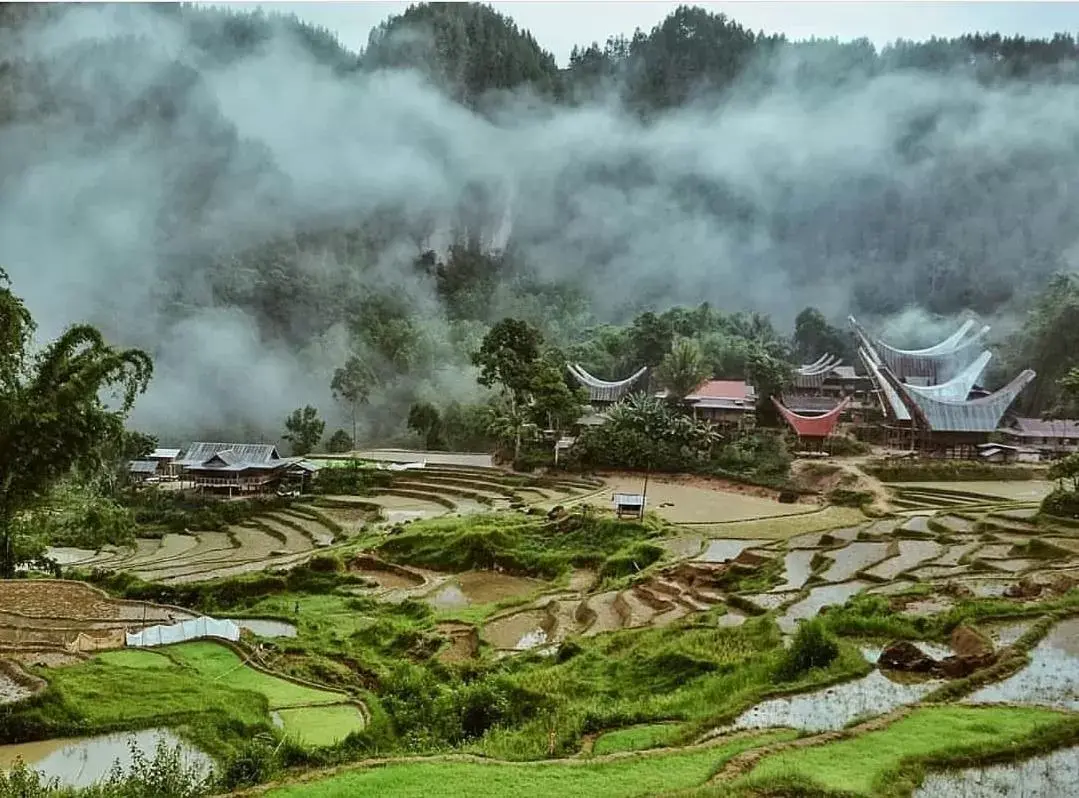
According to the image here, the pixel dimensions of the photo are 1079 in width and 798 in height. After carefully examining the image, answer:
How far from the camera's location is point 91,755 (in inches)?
320

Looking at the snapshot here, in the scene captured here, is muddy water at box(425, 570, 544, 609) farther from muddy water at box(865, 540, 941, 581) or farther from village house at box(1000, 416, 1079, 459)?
village house at box(1000, 416, 1079, 459)

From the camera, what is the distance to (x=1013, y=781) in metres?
6.20

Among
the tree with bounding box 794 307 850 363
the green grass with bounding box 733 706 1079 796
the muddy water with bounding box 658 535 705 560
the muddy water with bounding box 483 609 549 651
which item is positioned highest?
the tree with bounding box 794 307 850 363

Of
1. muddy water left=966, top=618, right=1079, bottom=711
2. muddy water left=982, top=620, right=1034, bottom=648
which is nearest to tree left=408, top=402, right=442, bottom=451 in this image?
muddy water left=982, top=620, right=1034, bottom=648

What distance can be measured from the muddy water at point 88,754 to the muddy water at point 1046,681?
7109 millimetres

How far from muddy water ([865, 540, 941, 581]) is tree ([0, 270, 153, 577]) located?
12.4 meters

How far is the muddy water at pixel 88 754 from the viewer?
7766 mm

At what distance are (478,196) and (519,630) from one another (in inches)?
2540

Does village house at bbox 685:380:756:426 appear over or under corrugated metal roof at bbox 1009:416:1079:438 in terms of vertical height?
over

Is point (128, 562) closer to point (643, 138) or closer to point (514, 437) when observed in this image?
point (514, 437)

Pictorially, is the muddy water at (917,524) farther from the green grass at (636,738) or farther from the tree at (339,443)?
A: the tree at (339,443)

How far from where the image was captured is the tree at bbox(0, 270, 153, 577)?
1184cm

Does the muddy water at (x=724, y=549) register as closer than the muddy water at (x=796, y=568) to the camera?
No

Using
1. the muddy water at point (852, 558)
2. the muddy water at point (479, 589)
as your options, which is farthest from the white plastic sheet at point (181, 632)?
the muddy water at point (852, 558)
